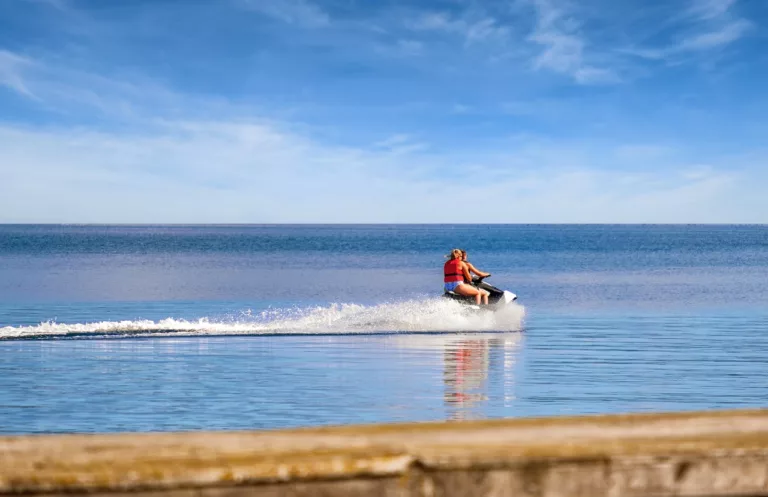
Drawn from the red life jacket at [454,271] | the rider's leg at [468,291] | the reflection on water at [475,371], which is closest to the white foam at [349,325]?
the rider's leg at [468,291]

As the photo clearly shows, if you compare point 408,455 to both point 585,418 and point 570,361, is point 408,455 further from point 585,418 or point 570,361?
point 570,361

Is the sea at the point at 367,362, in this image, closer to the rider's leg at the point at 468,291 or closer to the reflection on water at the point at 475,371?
the reflection on water at the point at 475,371

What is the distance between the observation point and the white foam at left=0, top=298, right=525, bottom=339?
2214cm

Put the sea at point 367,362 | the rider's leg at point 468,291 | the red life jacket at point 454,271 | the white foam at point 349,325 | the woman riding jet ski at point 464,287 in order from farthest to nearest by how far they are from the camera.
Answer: the rider's leg at point 468,291
the woman riding jet ski at point 464,287
the red life jacket at point 454,271
the white foam at point 349,325
the sea at point 367,362

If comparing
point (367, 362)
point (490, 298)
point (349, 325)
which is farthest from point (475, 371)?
point (490, 298)

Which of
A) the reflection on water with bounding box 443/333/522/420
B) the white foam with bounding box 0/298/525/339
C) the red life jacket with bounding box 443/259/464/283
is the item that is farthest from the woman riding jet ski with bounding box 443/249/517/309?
the reflection on water with bounding box 443/333/522/420

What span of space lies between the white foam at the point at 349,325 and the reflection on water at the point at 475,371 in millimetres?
1541

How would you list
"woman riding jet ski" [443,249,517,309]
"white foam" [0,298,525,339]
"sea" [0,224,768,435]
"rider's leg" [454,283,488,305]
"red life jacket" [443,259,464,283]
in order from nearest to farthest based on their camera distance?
"sea" [0,224,768,435] → "white foam" [0,298,525,339] → "red life jacket" [443,259,464,283] → "woman riding jet ski" [443,249,517,309] → "rider's leg" [454,283,488,305]

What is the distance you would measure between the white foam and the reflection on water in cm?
154

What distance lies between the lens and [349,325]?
954 inches

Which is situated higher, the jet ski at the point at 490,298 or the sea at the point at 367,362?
the jet ski at the point at 490,298

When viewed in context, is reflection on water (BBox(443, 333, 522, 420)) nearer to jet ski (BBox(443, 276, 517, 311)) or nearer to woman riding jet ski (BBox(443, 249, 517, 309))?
jet ski (BBox(443, 276, 517, 311))

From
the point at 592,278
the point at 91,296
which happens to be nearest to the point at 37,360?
the point at 91,296

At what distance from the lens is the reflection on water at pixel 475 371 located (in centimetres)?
1223
